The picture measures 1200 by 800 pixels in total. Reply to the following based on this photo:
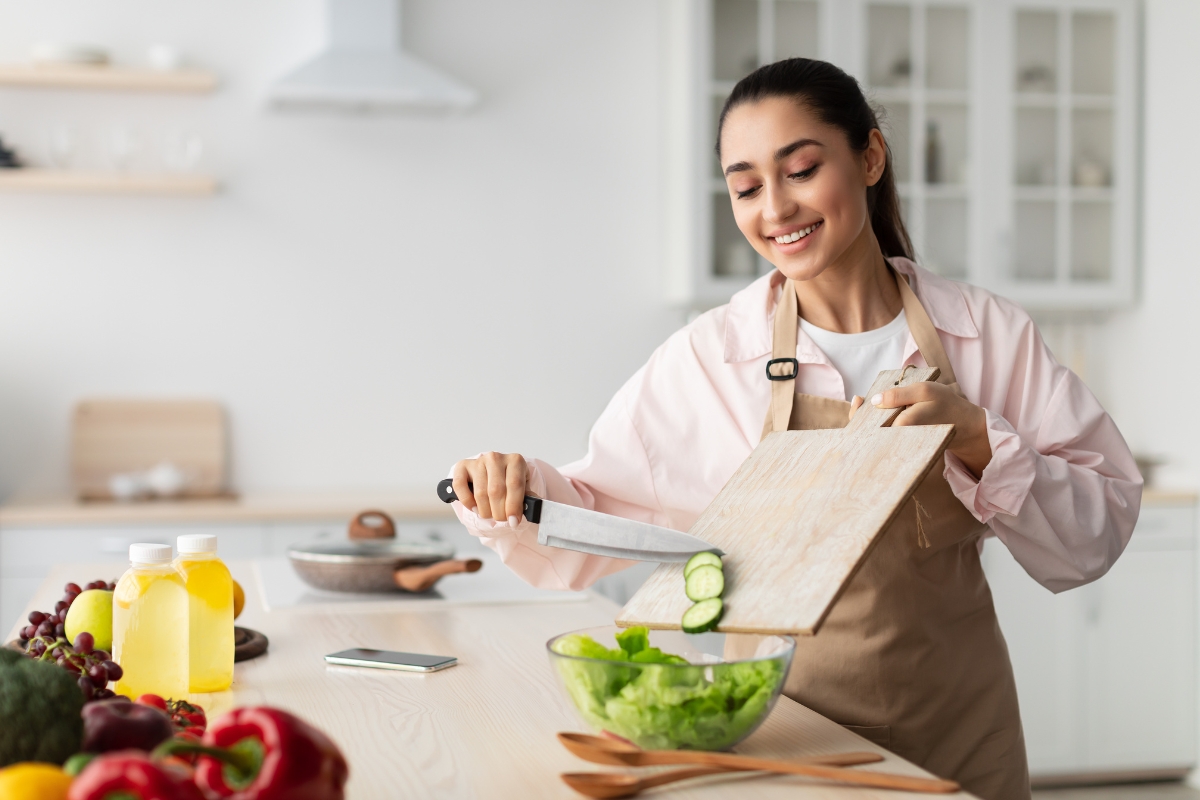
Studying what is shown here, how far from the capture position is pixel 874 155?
1654mm

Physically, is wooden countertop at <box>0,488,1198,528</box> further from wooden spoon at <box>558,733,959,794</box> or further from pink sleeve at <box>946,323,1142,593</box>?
wooden spoon at <box>558,733,959,794</box>

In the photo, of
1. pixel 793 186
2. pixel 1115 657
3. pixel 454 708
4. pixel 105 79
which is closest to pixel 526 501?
pixel 454 708

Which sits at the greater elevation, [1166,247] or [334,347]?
[1166,247]

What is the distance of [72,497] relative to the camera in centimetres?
351

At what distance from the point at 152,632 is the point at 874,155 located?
115cm

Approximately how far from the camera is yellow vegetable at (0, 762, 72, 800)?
27.7 inches

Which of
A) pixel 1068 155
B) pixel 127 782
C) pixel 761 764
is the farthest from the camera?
pixel 1068 155

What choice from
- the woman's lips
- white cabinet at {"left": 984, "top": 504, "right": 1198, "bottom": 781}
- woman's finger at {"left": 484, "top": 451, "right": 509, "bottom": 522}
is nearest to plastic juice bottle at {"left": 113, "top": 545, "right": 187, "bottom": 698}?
woman's finger at {"left": 484, "top": 451, "right": 509, "bottom": 522}

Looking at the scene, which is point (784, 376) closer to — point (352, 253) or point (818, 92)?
point (818, 92)

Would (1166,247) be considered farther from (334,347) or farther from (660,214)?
(334,347)

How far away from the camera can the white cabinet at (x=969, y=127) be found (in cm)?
366

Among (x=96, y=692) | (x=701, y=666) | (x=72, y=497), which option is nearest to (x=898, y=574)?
(x=701, y=666)

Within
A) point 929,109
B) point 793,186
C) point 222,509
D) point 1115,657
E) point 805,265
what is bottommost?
point 1115,657

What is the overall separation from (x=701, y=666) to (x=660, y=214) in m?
3.07
